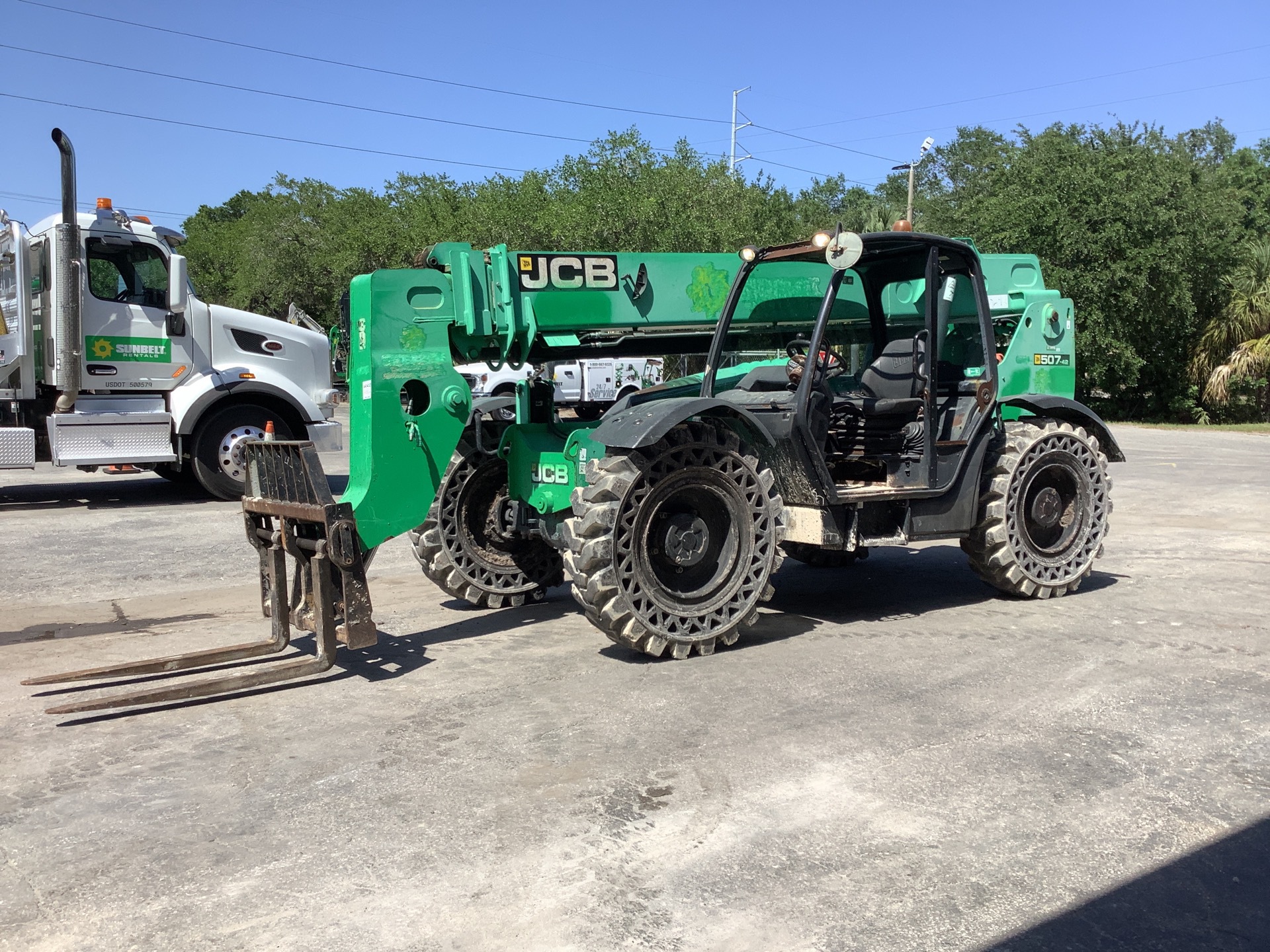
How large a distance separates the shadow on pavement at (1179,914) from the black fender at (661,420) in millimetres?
3189

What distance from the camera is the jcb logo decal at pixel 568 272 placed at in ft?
21.7

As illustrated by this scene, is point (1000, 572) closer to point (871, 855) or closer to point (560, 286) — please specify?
point (560, 286)

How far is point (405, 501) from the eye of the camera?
6148 mm

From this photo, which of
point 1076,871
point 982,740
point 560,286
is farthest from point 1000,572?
point 1076,871

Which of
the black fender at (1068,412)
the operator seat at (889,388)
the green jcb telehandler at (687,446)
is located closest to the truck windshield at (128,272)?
the green jcb telehandler at (687,446)

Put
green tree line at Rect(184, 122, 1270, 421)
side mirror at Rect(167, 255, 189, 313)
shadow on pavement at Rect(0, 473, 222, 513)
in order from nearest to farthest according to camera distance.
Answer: side mirror at Rect(167, 255, 189, 313) → shadow on pavement at Rect(0, 473, 222, 513) → green tree line at Rect(184, 122, 1270, 421)

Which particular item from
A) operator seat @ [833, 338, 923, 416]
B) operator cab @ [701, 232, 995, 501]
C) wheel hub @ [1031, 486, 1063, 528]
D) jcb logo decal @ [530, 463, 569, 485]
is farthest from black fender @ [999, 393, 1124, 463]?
jcb logo decal @ [530, 463, 569, 485]

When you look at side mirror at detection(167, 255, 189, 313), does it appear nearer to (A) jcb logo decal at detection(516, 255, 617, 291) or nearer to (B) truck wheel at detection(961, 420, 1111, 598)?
(A) jcb logo decal at detection(516, 255, 617, 291)

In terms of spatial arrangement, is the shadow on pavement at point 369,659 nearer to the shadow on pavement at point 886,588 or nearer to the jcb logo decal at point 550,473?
the jcb logo decal at point 550,473

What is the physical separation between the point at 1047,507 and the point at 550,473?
3619 mm

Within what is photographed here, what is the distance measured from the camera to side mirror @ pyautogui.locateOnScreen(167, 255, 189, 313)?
13.3 meters

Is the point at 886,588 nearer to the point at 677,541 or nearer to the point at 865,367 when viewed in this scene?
the point at 865,367

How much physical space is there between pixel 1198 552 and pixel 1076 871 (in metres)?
7.05

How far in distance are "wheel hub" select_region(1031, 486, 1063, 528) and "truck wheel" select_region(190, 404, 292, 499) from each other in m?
9.68
